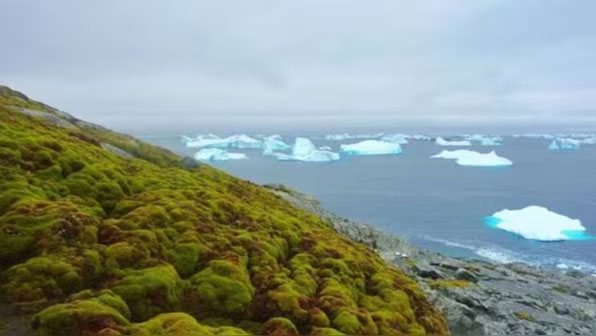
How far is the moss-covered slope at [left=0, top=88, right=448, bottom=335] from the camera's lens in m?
9.11

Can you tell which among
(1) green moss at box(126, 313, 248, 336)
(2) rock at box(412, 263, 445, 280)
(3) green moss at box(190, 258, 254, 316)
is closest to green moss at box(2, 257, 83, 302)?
(1) green moss at box(126, 313, 248, 336)

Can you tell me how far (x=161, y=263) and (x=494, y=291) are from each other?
30.9m

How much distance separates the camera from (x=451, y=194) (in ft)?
320

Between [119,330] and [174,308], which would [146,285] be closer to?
[174,308]

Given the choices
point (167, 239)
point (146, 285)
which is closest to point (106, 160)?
point (167, 239)

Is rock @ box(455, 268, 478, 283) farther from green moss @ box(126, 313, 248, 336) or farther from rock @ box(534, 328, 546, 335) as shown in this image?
green moss @ box(126, 313, 248, 336)

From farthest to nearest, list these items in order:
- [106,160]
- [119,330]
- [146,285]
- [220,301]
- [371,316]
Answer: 1. [106,160]
2. [371,316]
3. [220,301]
4. [146,285]
5. [119,330]

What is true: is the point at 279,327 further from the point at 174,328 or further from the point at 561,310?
the point at 561,310

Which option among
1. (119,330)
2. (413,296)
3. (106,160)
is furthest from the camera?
(106,160)

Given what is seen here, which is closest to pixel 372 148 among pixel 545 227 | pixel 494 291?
pixel 545 227

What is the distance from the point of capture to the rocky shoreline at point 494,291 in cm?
2378

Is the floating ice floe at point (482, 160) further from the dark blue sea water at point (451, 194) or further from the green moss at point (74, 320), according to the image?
the green moss at point (74, 320)

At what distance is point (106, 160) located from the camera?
16281 millimetres

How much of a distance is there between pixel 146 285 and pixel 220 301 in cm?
153
